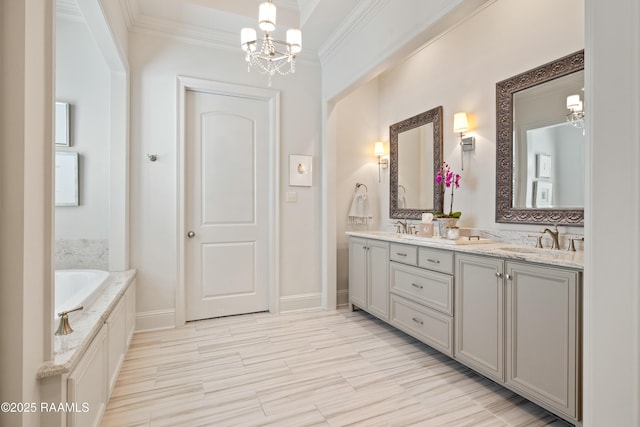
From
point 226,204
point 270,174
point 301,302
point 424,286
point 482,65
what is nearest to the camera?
point 424,286

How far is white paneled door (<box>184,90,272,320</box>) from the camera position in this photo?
3256 mm

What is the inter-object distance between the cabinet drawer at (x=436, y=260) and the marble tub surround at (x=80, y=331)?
212 cm

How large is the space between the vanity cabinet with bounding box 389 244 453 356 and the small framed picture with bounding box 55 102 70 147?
9.81 ft

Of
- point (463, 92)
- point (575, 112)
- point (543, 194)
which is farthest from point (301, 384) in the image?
point (463, 92)

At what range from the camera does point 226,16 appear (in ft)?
9.71

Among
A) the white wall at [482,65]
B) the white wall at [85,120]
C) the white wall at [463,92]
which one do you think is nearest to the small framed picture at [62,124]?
the white wall at [85,120]

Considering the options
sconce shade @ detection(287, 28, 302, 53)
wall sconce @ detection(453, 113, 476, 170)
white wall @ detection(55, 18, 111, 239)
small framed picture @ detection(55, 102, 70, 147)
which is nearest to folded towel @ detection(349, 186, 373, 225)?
wall sconce @ detection(453, 113, 476, 170)

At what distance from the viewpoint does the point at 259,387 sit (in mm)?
2090

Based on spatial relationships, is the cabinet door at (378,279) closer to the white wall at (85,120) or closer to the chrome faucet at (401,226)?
the chrome faucet at (401,226)

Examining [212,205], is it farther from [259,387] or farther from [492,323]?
[492,323]

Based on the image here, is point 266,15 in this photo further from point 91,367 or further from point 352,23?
point 91,367

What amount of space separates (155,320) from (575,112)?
12.3 ft

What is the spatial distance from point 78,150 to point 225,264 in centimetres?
166

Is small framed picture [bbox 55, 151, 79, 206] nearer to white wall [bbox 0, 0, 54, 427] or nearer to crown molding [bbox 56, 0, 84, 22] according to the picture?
crown molding [bbox 56, 0, 84, 22]
